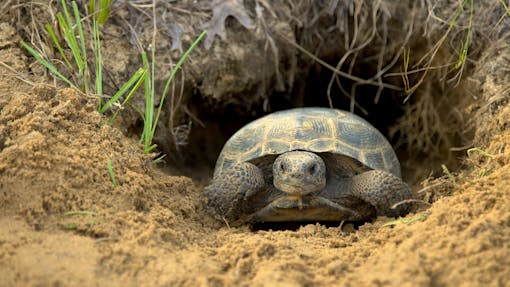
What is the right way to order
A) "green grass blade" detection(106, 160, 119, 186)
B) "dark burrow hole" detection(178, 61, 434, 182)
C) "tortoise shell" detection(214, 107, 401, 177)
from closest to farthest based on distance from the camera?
"green grass blade" detection(106, 160, 119, 186) < "tortoise shell" detection(214, 107, 401, 177) < "dark burrow hole" detection(178, 61, 434, 182)

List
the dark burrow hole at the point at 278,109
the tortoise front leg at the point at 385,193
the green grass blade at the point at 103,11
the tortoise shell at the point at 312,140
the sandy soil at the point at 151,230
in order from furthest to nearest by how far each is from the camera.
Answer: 1. the dark burrow hole at the point at 278,109
2. the green grass blade at the point at 103,11
3. the tortoise shell at the point at 312,140
4. the tortoise front leg at the point at 385,193
5. the sandy soil at the point at 151,230

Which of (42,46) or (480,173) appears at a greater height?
(42,46)

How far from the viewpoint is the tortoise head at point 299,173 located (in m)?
3.35

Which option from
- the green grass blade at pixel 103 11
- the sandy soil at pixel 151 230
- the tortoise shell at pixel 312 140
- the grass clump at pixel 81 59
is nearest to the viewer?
the sandy soil at pixel 151 230

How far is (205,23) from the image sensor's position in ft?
14.2

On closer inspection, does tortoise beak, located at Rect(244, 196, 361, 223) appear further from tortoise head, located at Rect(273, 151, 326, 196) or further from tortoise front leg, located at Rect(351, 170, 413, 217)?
tortoise front leg, located at Rect(351, 170, 413, 217)

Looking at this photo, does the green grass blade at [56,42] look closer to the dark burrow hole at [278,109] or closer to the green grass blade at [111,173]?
the green grass blade at [111,173]

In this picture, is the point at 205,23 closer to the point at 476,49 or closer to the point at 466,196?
the point at 476,49

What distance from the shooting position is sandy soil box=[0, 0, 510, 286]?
2.19 m

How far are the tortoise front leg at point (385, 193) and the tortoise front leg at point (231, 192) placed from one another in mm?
705

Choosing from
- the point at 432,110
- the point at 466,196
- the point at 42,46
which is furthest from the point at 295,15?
the point at 466,196

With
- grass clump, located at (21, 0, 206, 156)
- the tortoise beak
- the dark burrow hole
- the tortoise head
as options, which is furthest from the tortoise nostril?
the dark burrow hole

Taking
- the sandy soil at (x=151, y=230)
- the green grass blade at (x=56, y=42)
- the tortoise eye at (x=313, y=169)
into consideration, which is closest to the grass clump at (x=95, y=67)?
the green grass blade at (x=56, y=42)

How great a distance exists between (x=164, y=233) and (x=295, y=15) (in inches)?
103
